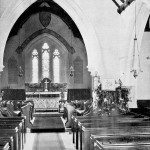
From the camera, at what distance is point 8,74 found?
2300 centimetres

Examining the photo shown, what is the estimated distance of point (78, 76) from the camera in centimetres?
2345

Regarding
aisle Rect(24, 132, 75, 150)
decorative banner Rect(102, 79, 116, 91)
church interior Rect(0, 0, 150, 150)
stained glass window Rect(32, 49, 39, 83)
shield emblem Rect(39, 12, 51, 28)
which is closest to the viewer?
church interior Rect(0, 0, 150, 150)

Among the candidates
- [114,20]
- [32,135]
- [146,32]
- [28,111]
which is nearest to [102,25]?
[114,20]

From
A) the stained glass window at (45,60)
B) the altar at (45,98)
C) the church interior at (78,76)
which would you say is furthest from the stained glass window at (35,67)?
the altar at (45,98)

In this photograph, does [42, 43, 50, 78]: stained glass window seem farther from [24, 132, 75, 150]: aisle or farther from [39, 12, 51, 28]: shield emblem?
[24, 132, 75, 150]: aisle

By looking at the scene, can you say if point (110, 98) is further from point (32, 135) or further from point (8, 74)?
point (8, 74)

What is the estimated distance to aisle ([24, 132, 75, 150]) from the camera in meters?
8.73

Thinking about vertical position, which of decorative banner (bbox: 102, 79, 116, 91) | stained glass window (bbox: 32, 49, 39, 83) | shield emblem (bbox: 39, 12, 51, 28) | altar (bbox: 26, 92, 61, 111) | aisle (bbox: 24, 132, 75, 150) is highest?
shield emblem (bbox: 39, 12, 51, 28)

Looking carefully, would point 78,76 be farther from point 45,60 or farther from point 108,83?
point 108,83

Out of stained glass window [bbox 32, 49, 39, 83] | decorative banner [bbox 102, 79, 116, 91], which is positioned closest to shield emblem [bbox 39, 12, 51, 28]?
stained glass window [bbox 32, 49, 39, 83]

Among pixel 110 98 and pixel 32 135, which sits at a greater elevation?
pixel 110 98

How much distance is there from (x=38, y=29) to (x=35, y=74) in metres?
3.06

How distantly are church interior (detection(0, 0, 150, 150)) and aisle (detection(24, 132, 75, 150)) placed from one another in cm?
3

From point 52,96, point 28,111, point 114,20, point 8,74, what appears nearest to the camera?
point 28,111
